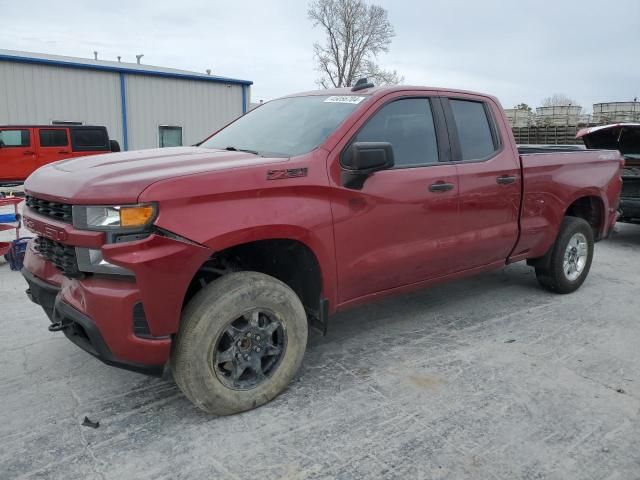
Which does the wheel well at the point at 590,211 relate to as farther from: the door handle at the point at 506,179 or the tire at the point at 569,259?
the door handle at the point at 506,179

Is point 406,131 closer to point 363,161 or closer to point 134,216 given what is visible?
point 363,161

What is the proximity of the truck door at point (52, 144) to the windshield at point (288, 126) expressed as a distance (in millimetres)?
12718

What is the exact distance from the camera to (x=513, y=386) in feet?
10.8

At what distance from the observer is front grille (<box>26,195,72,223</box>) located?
2.70 metres

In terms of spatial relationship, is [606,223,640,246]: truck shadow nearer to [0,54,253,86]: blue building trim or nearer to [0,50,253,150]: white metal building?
[0,50,253,150]: white metal building

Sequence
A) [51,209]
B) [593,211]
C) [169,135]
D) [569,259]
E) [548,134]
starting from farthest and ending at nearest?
[169,135]
[548,134]
[593,211]
[569,259]
[51,209]

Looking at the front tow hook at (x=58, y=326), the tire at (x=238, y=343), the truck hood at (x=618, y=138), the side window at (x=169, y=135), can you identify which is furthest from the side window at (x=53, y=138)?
the tire at (x=238, y=343)

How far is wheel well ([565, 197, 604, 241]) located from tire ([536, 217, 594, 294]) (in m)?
0.22

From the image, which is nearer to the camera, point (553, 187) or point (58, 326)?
point (58, 326)

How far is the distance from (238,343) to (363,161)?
4.17ft

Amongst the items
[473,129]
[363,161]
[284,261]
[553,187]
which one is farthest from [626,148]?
[284,261]

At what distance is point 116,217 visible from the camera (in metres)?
2.52

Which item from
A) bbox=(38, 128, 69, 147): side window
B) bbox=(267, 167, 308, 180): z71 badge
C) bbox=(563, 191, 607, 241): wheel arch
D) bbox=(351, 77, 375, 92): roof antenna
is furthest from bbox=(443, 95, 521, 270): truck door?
bbox=(38, 128, 69, 147): side window

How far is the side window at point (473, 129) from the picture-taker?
4.14 metres
